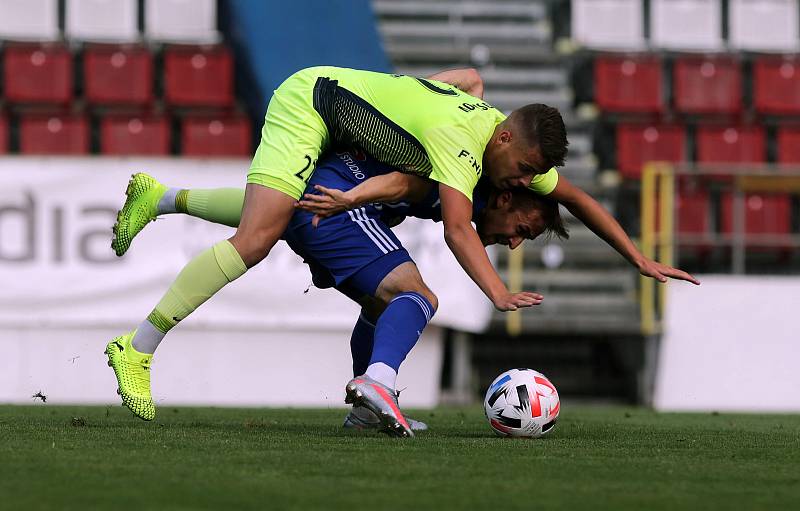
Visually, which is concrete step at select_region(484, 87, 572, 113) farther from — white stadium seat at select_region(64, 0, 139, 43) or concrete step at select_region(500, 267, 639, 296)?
white stadium seat at select_region(64, 0, 139, 43)

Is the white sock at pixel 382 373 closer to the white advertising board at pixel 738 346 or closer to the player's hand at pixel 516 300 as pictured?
the player's hand at pixel 516 300

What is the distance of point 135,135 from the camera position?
432 inches

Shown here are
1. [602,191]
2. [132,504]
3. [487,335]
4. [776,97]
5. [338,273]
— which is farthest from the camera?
[776,97]

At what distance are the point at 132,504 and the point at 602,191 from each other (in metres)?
8.73

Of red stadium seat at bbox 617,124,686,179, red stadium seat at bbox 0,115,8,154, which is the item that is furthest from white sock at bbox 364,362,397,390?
red stadium seat at bbox 617,124,686,179

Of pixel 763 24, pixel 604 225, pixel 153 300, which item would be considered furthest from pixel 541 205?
pixel 763 24

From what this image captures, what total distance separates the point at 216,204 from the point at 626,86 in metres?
7.58

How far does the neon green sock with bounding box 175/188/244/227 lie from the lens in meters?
5.01

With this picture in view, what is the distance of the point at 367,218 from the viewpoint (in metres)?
4.78

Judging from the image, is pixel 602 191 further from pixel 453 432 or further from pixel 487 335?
pixel 453 432

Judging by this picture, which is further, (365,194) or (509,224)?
(509,224)

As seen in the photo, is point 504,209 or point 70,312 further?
point 70,312

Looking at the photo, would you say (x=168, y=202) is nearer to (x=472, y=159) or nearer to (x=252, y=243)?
(x=252, y=243)

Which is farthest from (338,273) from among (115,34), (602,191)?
(115,34)
